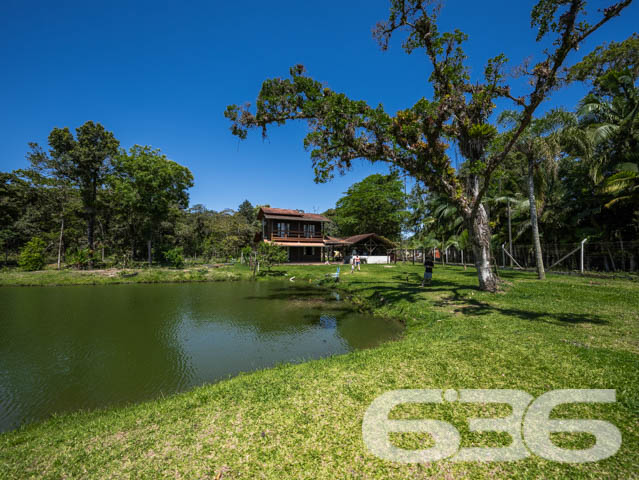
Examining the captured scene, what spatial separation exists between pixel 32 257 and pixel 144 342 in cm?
2424

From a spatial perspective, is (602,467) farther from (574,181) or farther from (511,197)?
(511,197)

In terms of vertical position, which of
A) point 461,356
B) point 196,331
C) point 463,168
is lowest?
point 196,331

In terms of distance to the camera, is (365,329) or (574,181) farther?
(574,181)

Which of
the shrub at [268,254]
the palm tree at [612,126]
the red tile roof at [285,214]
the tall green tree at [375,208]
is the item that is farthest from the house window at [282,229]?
→ the palm tree at [612,126]

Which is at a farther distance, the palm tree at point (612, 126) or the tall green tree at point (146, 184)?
the tall green tree at point (146, 184)

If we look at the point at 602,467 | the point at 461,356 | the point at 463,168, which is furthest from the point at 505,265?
the point at 602,467

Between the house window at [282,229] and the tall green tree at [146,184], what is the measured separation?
11.5 meters

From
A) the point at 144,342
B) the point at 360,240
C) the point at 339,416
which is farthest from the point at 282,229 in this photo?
the point at 339,416

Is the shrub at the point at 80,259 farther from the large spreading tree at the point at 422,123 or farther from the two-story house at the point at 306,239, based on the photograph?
the large spreading tree at the point at 422,123

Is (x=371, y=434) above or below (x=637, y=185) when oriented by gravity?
below

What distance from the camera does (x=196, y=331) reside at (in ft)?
24.8

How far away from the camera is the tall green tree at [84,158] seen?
2358 centimetres

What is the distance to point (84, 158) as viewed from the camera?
2383 centimetres

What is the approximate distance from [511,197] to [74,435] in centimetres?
2687
